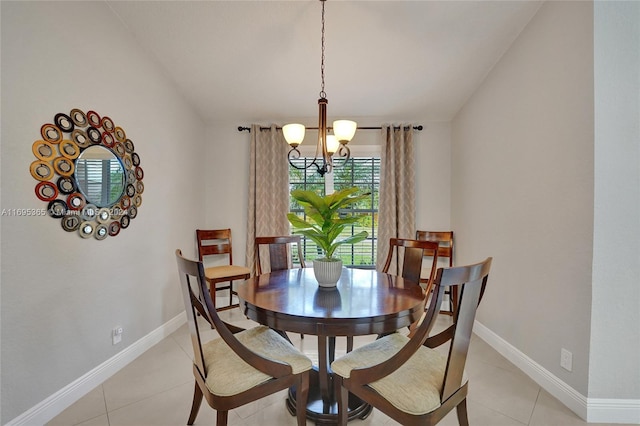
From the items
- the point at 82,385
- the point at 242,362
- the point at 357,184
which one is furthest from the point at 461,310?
the point at 357,184

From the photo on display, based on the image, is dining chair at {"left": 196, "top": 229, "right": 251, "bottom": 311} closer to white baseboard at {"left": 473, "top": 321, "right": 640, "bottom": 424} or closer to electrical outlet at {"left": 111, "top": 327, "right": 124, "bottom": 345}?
electrical outlet at {"left": 111, "top": 327, "right": 124, "bottom": 345}

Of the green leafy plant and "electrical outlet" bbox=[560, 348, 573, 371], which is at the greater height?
the green leafy plant

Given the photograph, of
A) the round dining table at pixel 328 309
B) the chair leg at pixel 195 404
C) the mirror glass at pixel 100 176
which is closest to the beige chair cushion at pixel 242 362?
the round dining table at pixel 328 309

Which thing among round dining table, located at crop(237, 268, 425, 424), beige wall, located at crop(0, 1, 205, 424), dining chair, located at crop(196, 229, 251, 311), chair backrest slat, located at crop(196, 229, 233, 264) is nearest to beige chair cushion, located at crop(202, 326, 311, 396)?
round dining table, located at crop(237, 268, 425, 424)

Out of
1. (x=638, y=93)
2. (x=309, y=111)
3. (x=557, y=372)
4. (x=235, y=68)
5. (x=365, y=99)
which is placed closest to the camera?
(x=638, y=93)

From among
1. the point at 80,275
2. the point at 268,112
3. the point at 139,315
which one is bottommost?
the point at 139,315

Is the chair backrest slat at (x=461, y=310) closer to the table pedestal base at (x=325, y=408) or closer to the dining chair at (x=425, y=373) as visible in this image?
the dining chair at (x=425, y=373)

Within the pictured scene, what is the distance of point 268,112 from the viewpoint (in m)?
3.57

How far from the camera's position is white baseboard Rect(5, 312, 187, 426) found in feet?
5.20

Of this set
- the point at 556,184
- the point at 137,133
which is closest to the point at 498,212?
the point at 556,184

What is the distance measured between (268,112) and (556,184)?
2.99 metres

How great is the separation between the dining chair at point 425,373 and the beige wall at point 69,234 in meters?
1.72

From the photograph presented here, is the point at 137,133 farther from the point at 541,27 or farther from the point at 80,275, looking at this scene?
the point at 541,27

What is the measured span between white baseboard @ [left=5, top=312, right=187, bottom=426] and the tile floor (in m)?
0.04
